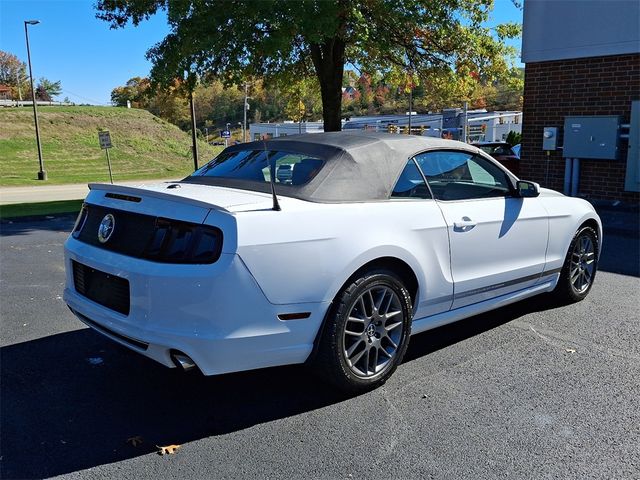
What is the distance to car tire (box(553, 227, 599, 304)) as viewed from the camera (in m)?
5.16

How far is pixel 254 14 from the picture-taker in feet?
38.7

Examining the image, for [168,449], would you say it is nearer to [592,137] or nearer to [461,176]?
[461,176]

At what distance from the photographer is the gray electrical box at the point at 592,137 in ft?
37.0

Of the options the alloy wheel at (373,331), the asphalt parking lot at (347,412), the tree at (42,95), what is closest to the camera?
the asphalt parking lot at (347,412)

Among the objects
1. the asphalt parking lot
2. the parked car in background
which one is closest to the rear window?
the asphalt parking lot

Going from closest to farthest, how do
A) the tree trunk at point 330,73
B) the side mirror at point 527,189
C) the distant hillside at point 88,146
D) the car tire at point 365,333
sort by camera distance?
the car tire at point 365,333 → the side mirror at point 527,189 → the tree trunk at point 330,73 → the distant hillside at point 88,146

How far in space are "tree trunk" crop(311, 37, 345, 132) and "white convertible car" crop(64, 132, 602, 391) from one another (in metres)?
11.2

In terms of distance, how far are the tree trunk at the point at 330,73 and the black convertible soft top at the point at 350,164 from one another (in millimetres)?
11404

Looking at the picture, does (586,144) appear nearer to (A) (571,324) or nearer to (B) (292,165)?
(A) (571,324)

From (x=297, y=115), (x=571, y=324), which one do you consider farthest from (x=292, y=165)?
(x=297, y=115)

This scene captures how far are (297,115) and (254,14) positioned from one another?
9.58 meters

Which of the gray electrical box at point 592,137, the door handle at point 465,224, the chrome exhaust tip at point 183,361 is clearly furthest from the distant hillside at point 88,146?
the chrome exhaust tip at point 183,361

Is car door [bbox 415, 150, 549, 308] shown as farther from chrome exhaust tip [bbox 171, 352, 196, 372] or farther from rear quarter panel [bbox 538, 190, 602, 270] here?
chrome exhaust tip [bbox 171, 352, 196, 372]

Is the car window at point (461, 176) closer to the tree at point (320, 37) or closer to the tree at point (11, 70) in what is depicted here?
the tree at point (320, 37)
